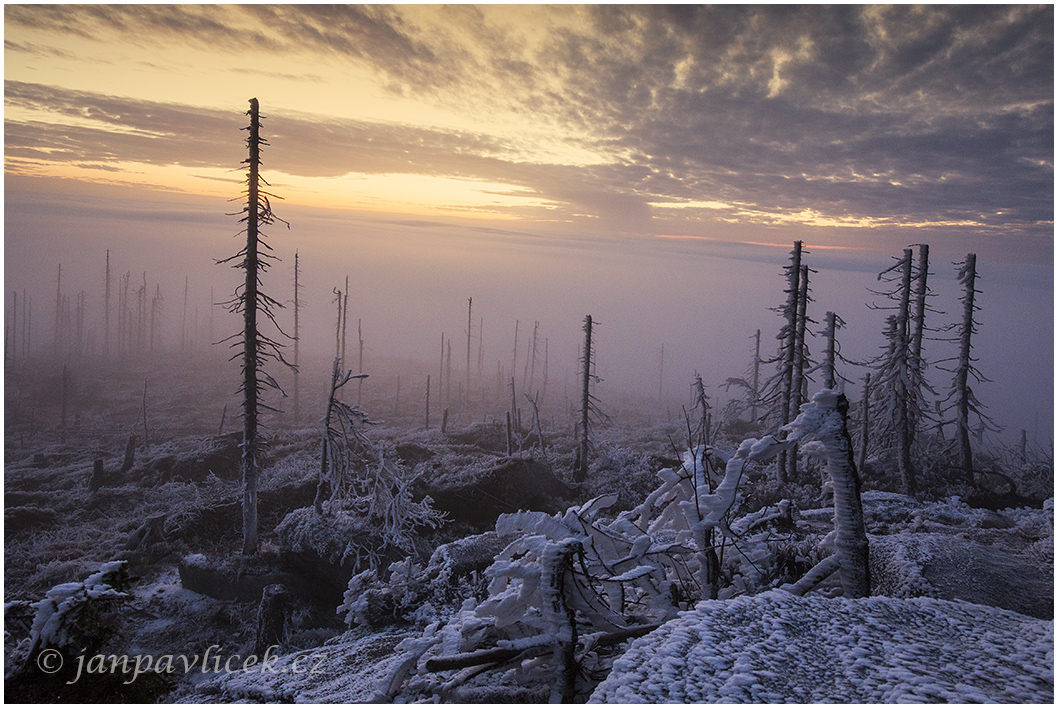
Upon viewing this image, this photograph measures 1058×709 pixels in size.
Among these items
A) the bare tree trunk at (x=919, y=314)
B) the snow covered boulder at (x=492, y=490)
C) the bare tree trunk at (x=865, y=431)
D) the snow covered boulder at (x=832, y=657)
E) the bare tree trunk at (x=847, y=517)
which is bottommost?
the snow covered boulder at (x=492, y=490)

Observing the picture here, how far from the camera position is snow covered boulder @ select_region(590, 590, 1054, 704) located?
395 cm

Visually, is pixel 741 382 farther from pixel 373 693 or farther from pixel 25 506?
pixel 25 506

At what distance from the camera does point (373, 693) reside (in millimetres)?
5324

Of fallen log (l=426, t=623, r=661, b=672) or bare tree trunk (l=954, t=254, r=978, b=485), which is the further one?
bare tree trunk (l=954, t=254, r=978, b=485)

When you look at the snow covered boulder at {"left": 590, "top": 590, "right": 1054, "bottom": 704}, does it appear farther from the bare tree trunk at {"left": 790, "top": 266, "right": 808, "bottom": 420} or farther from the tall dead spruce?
the bare tree trunk at {"left": 790, "top": 266, "right": 808, "bottom": 420}

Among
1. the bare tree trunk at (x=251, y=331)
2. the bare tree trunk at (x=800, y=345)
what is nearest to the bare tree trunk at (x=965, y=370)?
the bare tree trunk at (x=800, y=345)

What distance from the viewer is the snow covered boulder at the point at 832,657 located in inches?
155

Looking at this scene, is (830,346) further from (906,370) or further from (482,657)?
(482,657)

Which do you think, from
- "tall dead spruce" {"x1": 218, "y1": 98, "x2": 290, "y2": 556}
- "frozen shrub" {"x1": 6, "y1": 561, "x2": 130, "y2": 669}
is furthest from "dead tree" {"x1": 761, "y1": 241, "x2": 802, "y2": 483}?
"frozen shrub" {"x1": 6, "y1": 561, "x2": 130, "y2": 669}

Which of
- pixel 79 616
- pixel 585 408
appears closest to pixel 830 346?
pixel 585 408

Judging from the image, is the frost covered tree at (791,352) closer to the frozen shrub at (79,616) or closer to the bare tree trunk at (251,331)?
the bare tree trunk at (251,331)

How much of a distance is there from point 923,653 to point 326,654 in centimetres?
660

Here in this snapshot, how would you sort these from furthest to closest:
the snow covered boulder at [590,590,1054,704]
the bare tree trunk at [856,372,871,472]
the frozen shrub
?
the bare tree trunk at [856,372,871,472] → the frozen shrub → the snow covered boulder at [590,590,1054,704]

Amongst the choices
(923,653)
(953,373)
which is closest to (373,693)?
(923,653)
